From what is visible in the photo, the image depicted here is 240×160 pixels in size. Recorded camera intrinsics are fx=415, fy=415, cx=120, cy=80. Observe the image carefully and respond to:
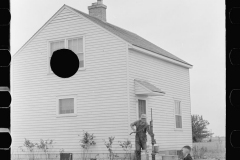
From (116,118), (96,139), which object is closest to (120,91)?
(116,118)

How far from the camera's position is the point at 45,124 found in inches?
436

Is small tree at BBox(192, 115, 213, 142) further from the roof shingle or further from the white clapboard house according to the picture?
the roof shingle

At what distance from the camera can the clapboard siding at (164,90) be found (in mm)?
12250

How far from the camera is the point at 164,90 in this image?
43.3 ft

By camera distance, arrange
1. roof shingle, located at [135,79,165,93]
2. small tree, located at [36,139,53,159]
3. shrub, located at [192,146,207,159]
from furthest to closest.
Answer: roof shingle, located at [135,79,165,93] < small tree, located at [36,139,53,159] < shrub, located at [192,146,207,159]

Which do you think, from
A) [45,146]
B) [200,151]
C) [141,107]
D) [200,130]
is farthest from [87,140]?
[200,130]

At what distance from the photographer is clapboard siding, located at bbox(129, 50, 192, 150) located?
12.2m

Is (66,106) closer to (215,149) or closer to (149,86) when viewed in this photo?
(149,86)

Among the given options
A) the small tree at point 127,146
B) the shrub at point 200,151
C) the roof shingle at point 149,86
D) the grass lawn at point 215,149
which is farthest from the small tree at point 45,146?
the grass lawn at point 215,149

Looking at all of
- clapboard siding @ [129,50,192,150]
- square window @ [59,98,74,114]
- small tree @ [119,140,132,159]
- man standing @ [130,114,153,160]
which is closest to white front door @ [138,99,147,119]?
clapboard siding @ [129,50,192,150]

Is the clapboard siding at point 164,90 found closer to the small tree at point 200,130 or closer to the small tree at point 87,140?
the small tree at point 87,140

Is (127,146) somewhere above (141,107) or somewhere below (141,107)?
below
